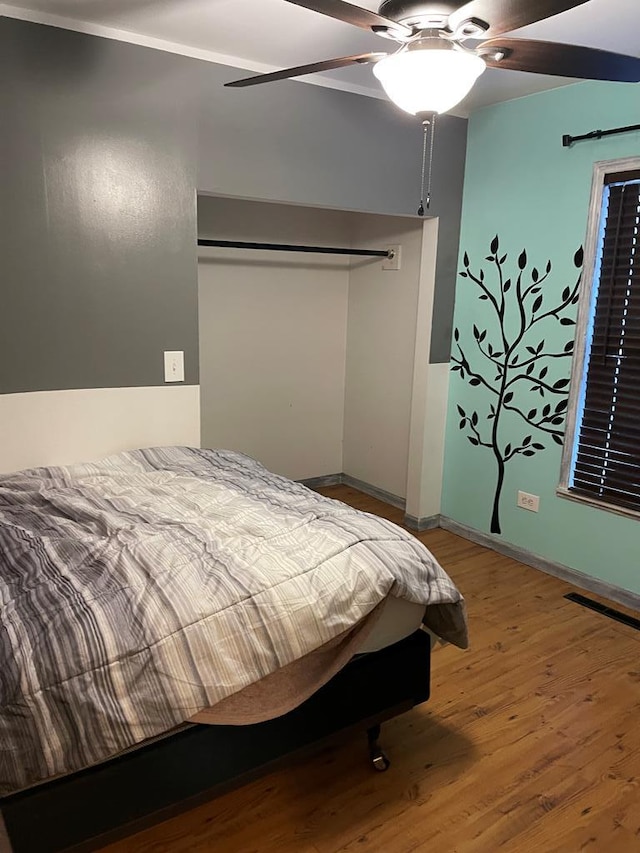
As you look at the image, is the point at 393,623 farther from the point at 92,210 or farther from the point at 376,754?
the point at 92,210

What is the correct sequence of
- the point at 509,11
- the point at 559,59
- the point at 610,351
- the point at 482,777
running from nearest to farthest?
the point at 509,11
the point at 559,59
the point at 482,777
the point at 610,351

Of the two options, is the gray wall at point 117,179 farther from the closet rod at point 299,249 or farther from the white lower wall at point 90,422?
the closet rod at point 299,249

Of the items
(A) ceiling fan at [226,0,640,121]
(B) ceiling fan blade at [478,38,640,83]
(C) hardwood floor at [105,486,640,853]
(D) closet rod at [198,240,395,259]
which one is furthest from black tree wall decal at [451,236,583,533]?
(A) ceiling fan at [226,0,640,121]

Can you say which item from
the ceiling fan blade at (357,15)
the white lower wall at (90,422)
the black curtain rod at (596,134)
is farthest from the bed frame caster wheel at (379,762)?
the black curtain rod at (596,134)

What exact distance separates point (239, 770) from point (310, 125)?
268 centimetres

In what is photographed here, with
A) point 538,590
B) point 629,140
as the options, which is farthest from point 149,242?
point 538,590

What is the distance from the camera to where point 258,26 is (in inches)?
92.7

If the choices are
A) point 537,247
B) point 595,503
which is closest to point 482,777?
point 595,503

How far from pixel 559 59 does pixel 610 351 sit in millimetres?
1611

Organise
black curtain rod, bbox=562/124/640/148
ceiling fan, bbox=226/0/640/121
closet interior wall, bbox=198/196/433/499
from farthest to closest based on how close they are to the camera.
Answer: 1. closet interior wall, bbox=198/196/433/499
2. black curtain rod, bbox=562/124/640/148
3. ceiling fan, bbox=226/0/640/121

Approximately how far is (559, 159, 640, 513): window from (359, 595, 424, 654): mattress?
1.61m

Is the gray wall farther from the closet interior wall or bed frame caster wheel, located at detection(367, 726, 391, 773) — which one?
bed frame caster wheel, located at detection(367, 726, 391, 773)

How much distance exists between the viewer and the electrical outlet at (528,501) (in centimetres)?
333

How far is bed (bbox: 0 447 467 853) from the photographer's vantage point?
130cm
